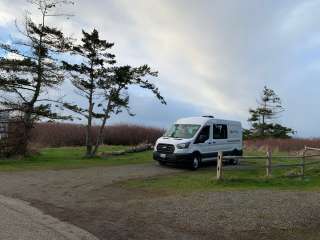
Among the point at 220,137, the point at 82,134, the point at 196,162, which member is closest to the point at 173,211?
the point at 196,162

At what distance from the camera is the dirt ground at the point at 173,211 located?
11297mm

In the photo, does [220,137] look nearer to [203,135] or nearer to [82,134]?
[203,135]

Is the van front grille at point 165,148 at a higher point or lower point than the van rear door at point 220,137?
lower

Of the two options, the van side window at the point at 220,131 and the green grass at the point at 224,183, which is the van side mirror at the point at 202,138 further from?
the green grass at the point at 224,183

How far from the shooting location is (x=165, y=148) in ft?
83.0

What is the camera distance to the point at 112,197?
618 inches

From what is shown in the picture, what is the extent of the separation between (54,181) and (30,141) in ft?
36.9

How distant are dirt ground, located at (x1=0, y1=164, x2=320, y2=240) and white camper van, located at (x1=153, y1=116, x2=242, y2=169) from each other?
6872 mm

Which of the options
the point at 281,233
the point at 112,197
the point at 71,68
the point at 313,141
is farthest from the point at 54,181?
the point at 313,141

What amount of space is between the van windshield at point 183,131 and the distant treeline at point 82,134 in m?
17.0

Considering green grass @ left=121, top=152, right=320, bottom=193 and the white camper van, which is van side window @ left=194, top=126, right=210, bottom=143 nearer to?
the white camper van

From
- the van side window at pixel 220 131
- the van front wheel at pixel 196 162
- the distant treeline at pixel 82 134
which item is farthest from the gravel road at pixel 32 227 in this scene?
the distant treeline at pixel 82 134

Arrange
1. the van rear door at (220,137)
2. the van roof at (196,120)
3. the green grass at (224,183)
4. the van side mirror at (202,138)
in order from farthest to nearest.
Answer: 1. the van rear door at (220,137)
2. the van roof at (196,120)
3. the van side mirror at (202,138)
4. the green grass at (224,183)

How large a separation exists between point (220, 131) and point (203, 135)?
1.75 metres
